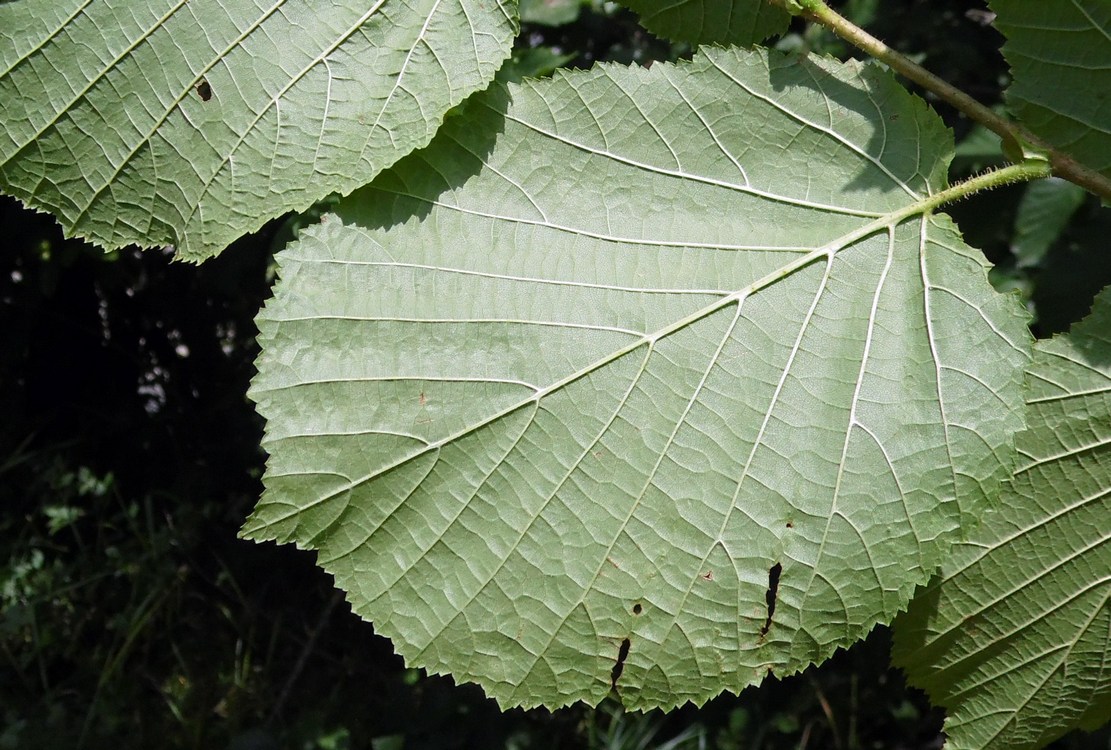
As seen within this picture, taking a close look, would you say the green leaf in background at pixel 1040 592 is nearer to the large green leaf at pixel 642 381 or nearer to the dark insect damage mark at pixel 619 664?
the large green leaf at pixel 642 381

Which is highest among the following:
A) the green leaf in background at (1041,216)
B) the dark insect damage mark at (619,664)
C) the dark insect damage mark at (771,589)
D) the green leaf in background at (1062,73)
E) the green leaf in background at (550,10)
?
the green leaf in background at (550,10)

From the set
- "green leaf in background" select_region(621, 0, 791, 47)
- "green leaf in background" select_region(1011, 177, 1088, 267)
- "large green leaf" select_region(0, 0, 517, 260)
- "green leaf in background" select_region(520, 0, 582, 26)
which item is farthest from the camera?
"green leaf in background" select_region(1011, 177, 1088, 267)

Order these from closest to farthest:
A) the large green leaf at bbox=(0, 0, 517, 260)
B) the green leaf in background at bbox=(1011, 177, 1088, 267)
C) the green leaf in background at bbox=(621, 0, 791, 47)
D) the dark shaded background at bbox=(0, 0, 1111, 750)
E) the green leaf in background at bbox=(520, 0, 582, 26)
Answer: the large green leaf at bbox=(0, 0, 517, 260) < the green leaf in background at bbox=(621, 0, 791, 47) < the green leaf in background at bbox=(520, 0, 582, 26) < the green leaf in background at bbox=(1011, 177, 1088, 267) < the dark shaded background at bbox=(0, 0, 1111, 750)

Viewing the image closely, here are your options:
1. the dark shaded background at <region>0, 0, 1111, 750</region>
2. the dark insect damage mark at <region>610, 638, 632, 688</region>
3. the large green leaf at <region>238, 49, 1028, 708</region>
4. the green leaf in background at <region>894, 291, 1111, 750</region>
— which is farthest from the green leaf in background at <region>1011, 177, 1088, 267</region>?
the dark insect damage mark at <region>610, 638, 632, 688</region>

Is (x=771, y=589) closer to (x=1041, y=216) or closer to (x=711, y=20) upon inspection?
(x=711, y=20)

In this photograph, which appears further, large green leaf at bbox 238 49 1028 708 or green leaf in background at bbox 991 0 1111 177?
green leaf in background at bbox 991 0 1111 177

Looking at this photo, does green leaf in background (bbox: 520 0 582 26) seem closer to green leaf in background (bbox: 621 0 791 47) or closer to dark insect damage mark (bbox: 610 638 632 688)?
green leaf in background (bbox: 621 0 791 47)

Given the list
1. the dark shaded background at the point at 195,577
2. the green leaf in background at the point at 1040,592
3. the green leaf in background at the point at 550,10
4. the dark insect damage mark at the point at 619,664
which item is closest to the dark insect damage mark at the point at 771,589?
the dark insect damage mark at the point at 619,664
